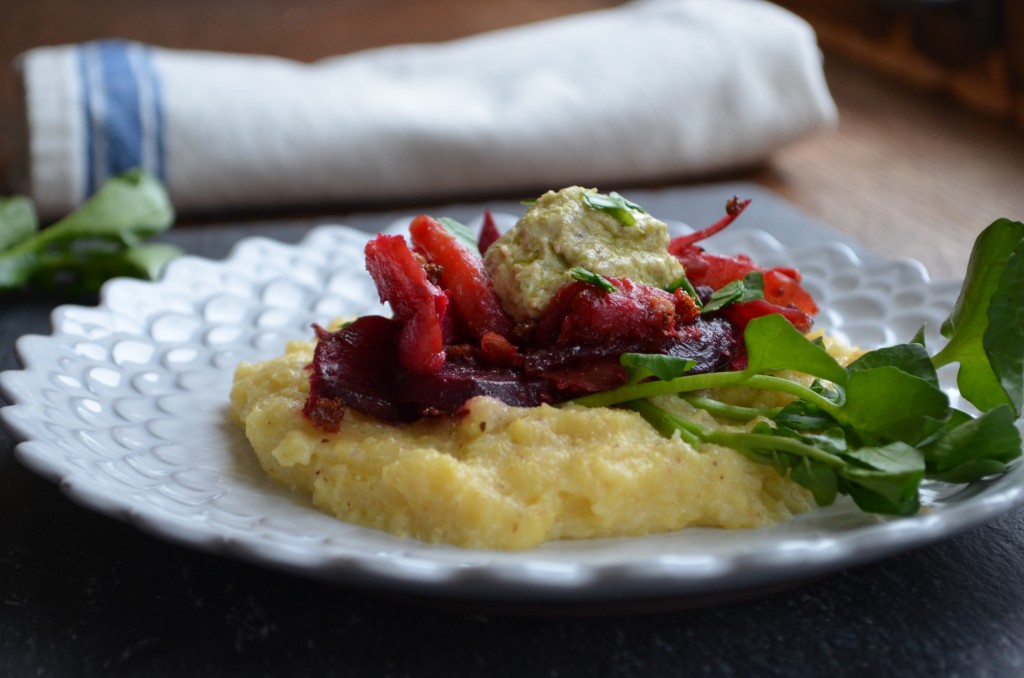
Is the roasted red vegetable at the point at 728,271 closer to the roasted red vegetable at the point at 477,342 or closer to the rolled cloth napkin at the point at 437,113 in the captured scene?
the roasted red vegetable at the point at 477,342

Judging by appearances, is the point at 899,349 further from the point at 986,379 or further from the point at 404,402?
the point at 404,402

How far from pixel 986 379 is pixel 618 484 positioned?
933mm

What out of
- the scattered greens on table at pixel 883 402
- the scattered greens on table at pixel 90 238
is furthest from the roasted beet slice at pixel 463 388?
the scattered greens on table at pixel 90 238

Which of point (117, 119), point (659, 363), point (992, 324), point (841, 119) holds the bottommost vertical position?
point (841, 119)

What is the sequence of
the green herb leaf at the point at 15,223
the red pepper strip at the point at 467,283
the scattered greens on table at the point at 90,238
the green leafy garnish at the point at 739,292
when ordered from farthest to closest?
the green herb leaf at the point at 15,223 < the scattered greens on table at the point at 90,238 < the green leafy garnish at the point at 739,292 < the red pepper strip at the point at 467,283

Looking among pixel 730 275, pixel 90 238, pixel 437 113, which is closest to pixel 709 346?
pixel 730 275

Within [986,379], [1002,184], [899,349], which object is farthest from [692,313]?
[1002,184]

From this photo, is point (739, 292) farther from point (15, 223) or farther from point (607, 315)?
point (15, 223)

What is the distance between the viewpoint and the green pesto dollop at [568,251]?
2.64m

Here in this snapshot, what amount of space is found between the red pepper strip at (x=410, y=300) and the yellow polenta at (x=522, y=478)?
0.15 metres

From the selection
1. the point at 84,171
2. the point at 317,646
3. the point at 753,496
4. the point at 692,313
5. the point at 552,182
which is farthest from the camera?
the point at 552,182

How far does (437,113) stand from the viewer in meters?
5.73

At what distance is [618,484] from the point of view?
87.5 inches

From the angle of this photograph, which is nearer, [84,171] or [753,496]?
[753,496]
